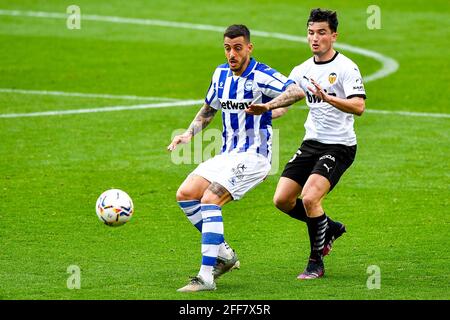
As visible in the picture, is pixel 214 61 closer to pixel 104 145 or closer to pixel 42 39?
pixel 42 39

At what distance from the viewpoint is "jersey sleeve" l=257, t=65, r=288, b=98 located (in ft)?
36.8

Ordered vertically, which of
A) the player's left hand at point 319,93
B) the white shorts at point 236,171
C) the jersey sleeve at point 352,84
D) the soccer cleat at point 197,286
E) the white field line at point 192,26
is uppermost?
the white field line at point 192,26

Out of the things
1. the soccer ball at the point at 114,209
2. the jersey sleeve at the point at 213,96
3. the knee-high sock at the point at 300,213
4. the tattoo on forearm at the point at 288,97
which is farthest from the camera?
the knee-high sock at the point at 300,213

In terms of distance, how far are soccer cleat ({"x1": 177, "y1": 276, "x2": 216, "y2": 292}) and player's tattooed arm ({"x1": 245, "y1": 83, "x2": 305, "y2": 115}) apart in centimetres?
171

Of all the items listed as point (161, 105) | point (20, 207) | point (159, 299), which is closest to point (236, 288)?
point (159, 299)

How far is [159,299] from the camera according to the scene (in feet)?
33.5

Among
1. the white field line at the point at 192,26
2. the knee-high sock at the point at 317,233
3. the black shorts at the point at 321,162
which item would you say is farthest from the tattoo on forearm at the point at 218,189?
the white field line at the point at 192,26

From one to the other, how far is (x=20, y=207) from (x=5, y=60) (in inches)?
431

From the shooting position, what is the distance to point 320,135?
38.1 ft

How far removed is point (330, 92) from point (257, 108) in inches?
45.1

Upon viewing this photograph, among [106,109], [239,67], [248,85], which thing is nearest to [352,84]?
[248,85]

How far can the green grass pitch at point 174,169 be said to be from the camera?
1137 centimetres
